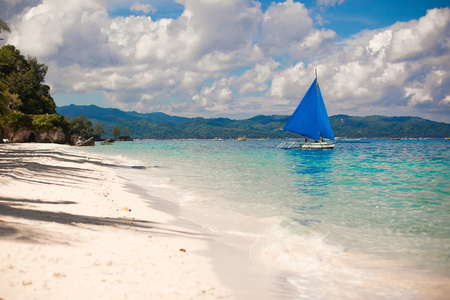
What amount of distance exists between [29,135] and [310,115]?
192 feet

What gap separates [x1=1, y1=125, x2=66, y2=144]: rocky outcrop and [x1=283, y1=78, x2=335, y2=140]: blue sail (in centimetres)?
5219

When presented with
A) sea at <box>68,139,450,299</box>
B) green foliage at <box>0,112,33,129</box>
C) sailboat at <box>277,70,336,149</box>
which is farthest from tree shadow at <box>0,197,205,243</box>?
green foliage at <box>0,112,33,129</box>

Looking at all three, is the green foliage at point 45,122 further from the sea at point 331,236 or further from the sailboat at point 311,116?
the sea at point 331,236

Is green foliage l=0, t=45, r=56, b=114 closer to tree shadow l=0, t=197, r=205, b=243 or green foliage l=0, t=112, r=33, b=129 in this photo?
green foliage l=0, t=112, r=33, b=129

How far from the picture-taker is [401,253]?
6602 mm

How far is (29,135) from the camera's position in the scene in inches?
2338

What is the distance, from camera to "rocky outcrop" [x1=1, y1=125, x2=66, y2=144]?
56.0 meters

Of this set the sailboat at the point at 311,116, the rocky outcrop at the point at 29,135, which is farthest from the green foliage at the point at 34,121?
the sailboat at the point at 311,116

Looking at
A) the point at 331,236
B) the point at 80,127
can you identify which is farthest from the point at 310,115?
the point at 80,127

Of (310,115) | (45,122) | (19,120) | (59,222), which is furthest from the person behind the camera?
(45,122)

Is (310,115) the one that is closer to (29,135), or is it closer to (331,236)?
(331,236)

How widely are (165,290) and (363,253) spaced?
4.96m

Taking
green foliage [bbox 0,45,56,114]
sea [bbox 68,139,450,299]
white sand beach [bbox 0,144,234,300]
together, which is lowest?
sea [bbox 68,139,450,299]

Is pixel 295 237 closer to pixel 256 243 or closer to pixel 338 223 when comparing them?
pixel 256 243
